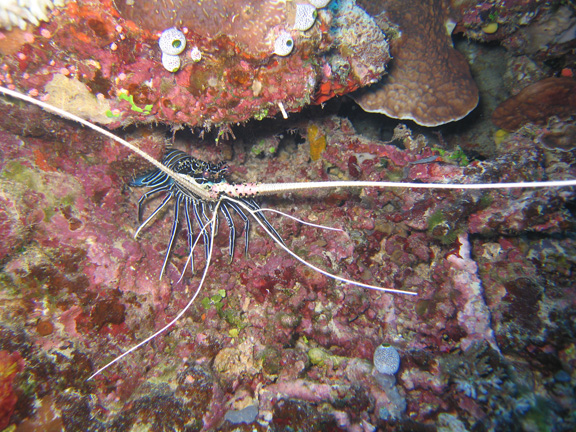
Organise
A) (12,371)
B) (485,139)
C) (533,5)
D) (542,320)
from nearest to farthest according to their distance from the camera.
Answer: (12,371) < (542,320) < (533,5) < (485,139)

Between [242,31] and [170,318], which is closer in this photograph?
[242,31]

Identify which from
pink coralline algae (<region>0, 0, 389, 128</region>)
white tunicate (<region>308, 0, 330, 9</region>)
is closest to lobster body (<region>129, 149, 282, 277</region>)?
pink coralline algae (<region>0, 0, 389, 128</region>)

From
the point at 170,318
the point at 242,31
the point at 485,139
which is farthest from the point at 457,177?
the point at 170,318

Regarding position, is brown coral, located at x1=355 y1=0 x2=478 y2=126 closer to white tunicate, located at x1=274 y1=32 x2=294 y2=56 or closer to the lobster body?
white tunicate, located at x1=274 y1=32 x2=294 y2=56

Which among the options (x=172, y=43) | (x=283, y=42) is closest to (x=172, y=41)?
(x=172, y=43)

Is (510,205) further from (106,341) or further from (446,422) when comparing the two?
(106,341)
